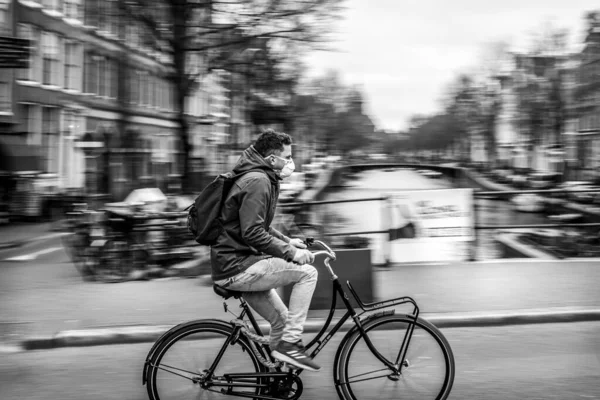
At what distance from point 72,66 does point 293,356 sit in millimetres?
32095

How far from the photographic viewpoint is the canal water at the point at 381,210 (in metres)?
11.4

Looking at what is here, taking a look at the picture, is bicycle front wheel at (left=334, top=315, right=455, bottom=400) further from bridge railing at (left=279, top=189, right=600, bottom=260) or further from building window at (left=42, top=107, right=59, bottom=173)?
building window at (left=42, top=107, right=59, bottom=173)

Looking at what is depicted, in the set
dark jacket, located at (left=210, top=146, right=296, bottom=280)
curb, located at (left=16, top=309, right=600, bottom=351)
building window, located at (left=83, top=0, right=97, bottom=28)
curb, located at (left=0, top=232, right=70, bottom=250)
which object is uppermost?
building window, located at (left=83, top=0, right=97, bottom=28)

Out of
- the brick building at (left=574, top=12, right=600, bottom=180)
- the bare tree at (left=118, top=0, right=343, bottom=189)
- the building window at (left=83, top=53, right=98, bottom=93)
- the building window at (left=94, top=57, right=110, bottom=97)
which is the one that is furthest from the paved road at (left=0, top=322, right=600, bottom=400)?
the building window at (left=94, top=57, right=110, bottom=97)

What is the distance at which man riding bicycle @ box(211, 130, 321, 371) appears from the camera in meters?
4.68

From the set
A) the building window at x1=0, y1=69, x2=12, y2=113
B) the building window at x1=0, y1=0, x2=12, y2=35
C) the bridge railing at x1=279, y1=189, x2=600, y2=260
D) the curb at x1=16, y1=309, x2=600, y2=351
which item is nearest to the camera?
the curb at x1=16, y1=309, x2=600, y2=351

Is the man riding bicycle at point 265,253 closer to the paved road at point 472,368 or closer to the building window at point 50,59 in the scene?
the paved road at point 472,368

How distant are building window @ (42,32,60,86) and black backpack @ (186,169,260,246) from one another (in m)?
28.9

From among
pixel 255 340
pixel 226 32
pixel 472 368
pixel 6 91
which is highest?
pixel 226 32

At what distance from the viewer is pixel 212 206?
474 cm

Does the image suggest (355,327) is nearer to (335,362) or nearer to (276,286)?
(335,362)

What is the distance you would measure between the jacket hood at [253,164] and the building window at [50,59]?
94.7 ft

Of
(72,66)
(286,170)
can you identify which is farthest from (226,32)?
(72,66)

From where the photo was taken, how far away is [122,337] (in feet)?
25.3
